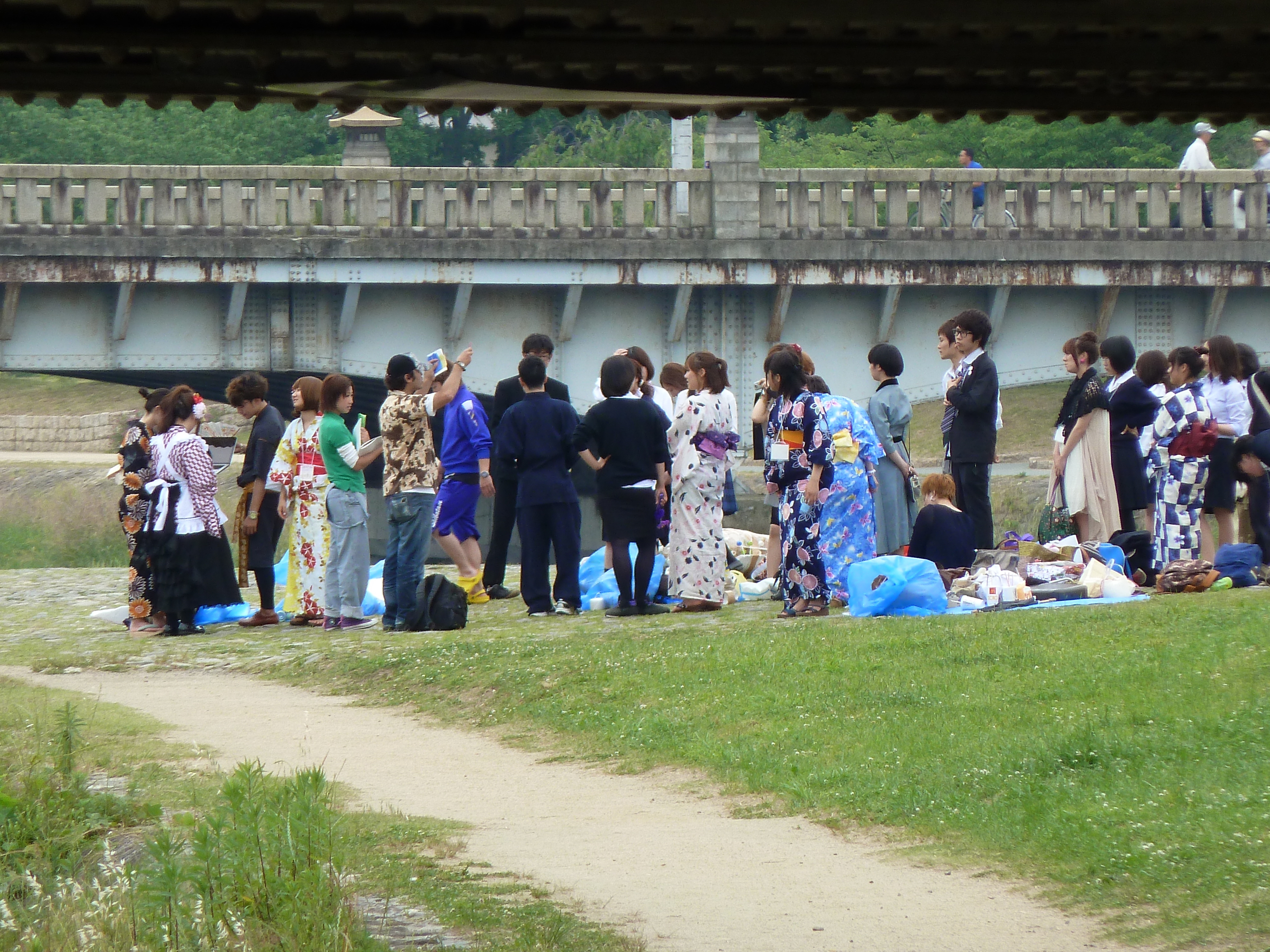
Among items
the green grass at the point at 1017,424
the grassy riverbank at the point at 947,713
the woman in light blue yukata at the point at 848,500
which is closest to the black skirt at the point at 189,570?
the grassy riverbank at the point at 947,713

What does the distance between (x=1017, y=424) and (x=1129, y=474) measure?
25800 mm

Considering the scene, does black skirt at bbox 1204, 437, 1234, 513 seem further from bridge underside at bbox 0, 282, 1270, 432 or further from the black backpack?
bridge underside at bbox 0, 282, 1270, 432

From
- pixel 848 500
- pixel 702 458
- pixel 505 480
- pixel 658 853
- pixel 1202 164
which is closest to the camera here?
pixel 658 853

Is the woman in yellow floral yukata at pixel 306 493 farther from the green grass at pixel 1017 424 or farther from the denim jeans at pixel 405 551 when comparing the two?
the green grass at pixel 1017 424

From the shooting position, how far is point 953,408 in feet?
41.9

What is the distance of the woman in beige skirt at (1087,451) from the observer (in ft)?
42.0

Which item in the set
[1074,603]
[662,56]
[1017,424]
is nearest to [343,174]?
[1074,603]

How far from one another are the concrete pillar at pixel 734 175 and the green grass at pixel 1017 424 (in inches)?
486

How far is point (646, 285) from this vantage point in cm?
2414

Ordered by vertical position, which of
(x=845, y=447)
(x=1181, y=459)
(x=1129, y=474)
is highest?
(x=845, y=447)

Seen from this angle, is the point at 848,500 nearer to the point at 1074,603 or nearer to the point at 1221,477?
the point at 1074,603

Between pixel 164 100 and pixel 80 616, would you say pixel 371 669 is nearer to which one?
pixel 80 616

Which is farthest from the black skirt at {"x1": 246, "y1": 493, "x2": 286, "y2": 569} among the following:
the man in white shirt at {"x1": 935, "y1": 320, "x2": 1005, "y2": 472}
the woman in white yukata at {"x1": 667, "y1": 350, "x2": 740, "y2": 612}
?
the man in white shirt at {"x1": 935, "y1": 320, "x2": 1005, "y2": 472}

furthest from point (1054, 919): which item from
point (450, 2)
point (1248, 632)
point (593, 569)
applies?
point (593, 569)
